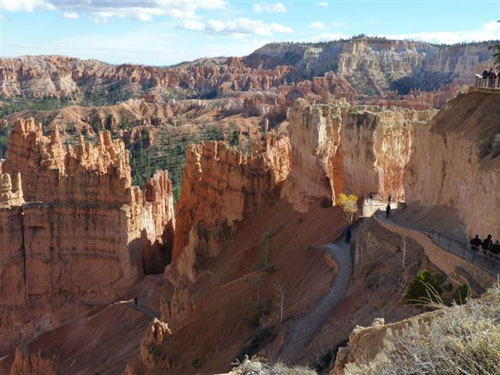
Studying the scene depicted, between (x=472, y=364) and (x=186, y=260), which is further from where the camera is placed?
(x=186, y=260)

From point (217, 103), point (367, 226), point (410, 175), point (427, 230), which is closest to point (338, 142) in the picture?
point (410, 175)

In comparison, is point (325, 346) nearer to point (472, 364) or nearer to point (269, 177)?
point (472, 364)

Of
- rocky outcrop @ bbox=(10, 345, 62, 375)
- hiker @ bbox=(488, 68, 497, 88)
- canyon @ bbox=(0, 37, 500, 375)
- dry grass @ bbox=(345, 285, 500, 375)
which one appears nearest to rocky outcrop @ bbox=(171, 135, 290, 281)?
canyon @ bbox=(0, 37, 500, 375)

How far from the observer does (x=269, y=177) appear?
1420 inches

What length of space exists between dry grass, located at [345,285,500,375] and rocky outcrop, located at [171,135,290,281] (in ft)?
78.3

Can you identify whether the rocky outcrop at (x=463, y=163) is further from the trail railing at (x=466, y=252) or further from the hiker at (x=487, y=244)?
the trail railing at (x=466, y=252)

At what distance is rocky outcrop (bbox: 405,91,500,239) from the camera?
1589 centimetres

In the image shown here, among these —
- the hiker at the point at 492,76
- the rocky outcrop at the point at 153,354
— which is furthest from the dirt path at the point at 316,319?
the hiker at the point at 492,76

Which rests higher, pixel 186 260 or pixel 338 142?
pixel 338 142

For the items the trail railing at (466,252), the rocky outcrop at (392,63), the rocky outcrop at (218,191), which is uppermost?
the rocky outcrop at (392,63)

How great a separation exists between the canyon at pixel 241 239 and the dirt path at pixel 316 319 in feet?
0.37

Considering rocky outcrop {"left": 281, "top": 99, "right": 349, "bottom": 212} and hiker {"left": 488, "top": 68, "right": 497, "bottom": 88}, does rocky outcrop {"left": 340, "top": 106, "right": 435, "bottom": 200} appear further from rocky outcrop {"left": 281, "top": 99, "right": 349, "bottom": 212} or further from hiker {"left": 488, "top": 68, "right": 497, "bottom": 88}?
hiker {"left": 488, "top": 68, "right": 497, "bottom": 88}

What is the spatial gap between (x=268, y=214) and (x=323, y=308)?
1647cm

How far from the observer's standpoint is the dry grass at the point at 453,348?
6.75 m
